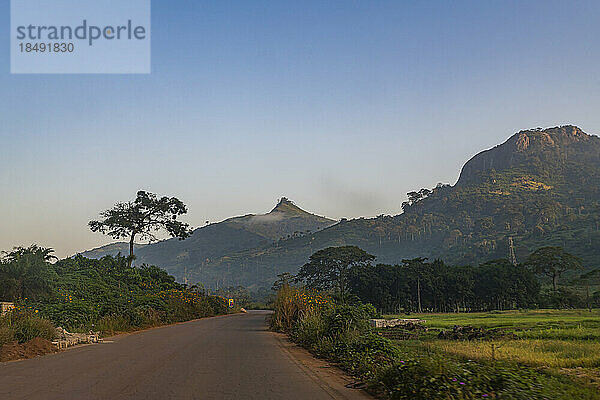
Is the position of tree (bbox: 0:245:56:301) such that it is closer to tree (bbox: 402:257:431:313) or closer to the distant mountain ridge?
tree (bbox: 402:257:431:313)

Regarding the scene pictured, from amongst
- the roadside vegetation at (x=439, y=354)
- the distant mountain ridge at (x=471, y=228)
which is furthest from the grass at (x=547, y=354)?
the distant mountain ridge at (x=471, y=228)

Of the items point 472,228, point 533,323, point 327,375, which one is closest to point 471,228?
point 472,228

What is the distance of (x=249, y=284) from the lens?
18375 centimetres

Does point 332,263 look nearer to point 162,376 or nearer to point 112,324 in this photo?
point 112,324

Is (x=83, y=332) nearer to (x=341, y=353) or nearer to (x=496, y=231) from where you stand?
(x=341, y=353)

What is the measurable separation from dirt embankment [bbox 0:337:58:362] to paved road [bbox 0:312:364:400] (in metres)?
0.55

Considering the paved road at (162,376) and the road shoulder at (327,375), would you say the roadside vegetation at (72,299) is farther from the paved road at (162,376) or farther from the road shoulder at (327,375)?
the road shoulder at (327,375)

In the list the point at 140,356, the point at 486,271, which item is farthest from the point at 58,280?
the point at 486,271

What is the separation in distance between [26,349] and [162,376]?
5869 millimetres

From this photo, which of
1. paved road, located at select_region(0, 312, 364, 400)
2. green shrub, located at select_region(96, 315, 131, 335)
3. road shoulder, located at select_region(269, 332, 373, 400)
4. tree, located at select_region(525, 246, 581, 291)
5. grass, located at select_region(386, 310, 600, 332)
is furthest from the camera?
tree, located at select_region(525, 246, 581, 291)

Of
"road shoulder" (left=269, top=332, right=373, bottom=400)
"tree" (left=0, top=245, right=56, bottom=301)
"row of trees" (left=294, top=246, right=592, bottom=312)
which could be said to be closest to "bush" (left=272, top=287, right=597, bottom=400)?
"road shoulder" (left=269, top=332, right=373, bottom=400)

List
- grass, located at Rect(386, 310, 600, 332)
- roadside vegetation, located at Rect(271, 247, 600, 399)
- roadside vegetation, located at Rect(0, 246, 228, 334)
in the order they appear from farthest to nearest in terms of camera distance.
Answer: grass, located at Rect(386, 310, 600, 332) → roadside vegetation, located at Rect(0, 246, 228, 334) → roadside vegetation, located at Rect(271, 247, 600, 399)

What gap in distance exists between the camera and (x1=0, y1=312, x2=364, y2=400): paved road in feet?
28.2

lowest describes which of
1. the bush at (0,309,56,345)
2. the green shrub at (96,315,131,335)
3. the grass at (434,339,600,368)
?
the grass at (434,339,600,368)
